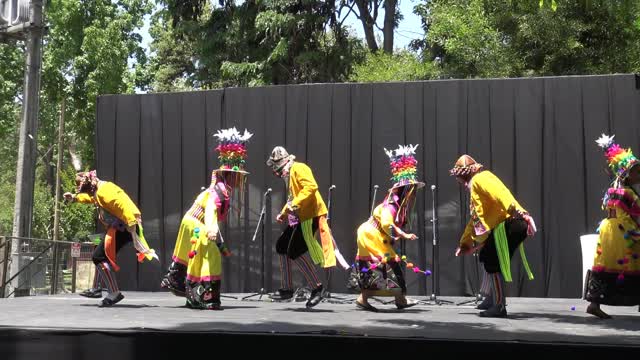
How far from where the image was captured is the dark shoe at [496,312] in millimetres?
6066

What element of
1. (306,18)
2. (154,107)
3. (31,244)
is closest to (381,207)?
(154,107)

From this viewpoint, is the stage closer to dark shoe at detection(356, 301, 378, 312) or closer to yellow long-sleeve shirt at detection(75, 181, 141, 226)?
dark shoe at detection(356, 301, 378, 312)

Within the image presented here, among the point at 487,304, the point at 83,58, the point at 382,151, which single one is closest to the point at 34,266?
the point at 382,151

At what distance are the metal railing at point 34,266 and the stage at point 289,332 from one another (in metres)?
3.31

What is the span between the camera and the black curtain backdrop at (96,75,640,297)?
8.86 meters

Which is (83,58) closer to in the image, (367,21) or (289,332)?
(367,21)

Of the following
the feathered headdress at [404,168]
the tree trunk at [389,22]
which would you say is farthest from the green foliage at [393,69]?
the feathered headdress at [404,168]

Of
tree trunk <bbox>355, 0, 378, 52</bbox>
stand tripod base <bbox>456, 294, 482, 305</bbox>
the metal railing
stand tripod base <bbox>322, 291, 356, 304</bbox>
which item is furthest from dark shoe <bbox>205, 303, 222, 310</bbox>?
tree trunk <bbox>355, 0, 378, 52</bbox>

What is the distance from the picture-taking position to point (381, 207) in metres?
6.80

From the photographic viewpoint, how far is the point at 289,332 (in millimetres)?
4457

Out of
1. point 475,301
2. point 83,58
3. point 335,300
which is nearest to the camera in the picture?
point 475,301

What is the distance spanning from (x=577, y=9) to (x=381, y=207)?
8805mm

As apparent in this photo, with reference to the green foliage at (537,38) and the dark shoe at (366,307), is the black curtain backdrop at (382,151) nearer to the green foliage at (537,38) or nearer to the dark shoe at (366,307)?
the dark shoe at (366,307)

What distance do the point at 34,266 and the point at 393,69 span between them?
7665 mm
